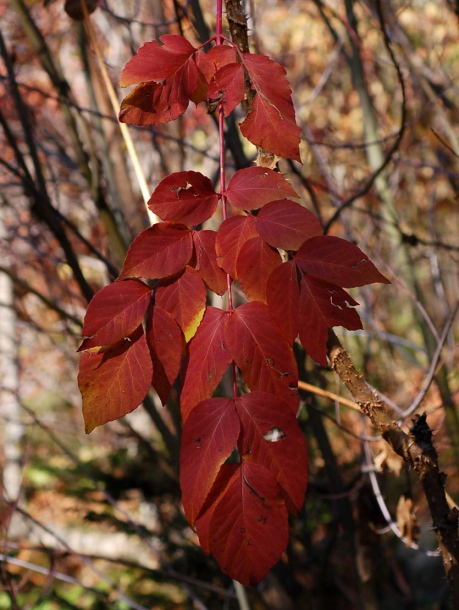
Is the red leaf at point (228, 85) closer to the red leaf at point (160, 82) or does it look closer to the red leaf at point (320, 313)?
the red leaf at point (160, 82)

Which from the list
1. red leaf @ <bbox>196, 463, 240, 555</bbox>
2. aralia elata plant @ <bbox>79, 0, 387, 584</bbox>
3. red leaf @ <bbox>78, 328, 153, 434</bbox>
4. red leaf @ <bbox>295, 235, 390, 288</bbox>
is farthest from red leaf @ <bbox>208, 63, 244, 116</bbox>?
red leaf @ <bbox>196, 463, 240, 555</bbox>

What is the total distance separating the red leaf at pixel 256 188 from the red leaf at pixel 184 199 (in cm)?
3

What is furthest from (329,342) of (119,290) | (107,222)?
(107,222)

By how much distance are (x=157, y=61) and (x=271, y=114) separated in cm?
16

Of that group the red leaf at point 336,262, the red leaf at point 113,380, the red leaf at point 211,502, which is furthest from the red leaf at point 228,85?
the red leaf at point 211,502

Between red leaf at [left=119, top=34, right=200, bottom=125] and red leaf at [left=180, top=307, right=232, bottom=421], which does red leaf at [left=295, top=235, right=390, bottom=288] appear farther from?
red leaf at [left=119, top=34, right=200, bottom=125]

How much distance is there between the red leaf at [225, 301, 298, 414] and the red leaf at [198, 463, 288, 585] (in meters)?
0.09

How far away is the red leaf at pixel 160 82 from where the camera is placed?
742 millimetres

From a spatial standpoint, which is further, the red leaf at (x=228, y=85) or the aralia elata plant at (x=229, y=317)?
the red leaf at (x=228, y=85)

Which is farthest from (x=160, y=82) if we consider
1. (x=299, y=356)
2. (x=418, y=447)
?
(x=299, y=356)

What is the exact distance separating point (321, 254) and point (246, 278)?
0.09 metres

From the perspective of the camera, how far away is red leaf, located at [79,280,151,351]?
67 centimetres

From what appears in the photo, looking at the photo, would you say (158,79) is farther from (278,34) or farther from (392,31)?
(278,34)

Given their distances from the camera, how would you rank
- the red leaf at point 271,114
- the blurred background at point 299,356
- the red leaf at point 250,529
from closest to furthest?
the red leaf at point 250,529, the red leaf at point 271,114, the blurred background at point 299,356
